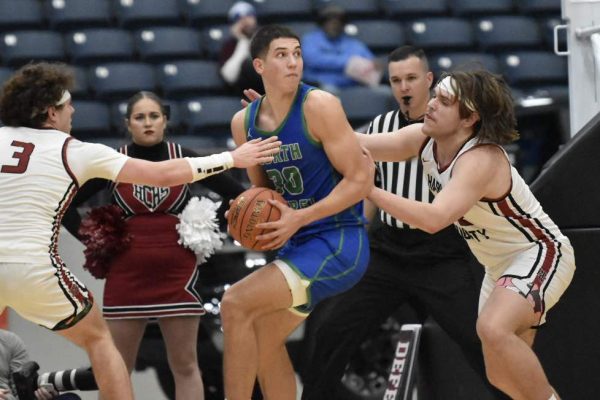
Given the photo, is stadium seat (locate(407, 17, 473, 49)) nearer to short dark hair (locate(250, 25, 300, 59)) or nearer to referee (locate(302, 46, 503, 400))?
referee (locate(302, 46, 503, 400))

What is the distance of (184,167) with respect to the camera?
5.64 metres

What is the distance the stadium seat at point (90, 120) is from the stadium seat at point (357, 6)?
2560 millimetres

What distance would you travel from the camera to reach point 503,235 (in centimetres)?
550

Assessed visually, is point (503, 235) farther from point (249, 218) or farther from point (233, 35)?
point (233, 35)

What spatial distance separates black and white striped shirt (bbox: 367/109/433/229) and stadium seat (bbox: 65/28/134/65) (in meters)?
5.20

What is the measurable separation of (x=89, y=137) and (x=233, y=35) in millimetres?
1478

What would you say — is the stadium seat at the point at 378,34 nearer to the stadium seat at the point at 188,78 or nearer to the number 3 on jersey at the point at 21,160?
the stadium seat at the point at 188,78

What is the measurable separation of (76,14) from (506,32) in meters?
4.12

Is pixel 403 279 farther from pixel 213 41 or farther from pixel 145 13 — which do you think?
pixel 145 13

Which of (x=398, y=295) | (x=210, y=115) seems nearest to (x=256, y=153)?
(x=398, y=295)

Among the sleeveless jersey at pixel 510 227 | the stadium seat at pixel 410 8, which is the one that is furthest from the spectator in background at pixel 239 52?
the sleeveless jersey at pixel 510 227

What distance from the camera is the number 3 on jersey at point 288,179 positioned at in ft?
18.6

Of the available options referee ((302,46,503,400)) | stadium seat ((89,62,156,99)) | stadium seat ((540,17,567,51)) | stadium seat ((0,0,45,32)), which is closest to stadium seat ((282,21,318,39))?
stadium seat ((89,62,156,99))

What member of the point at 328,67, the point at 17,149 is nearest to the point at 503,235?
the point at 17,149
